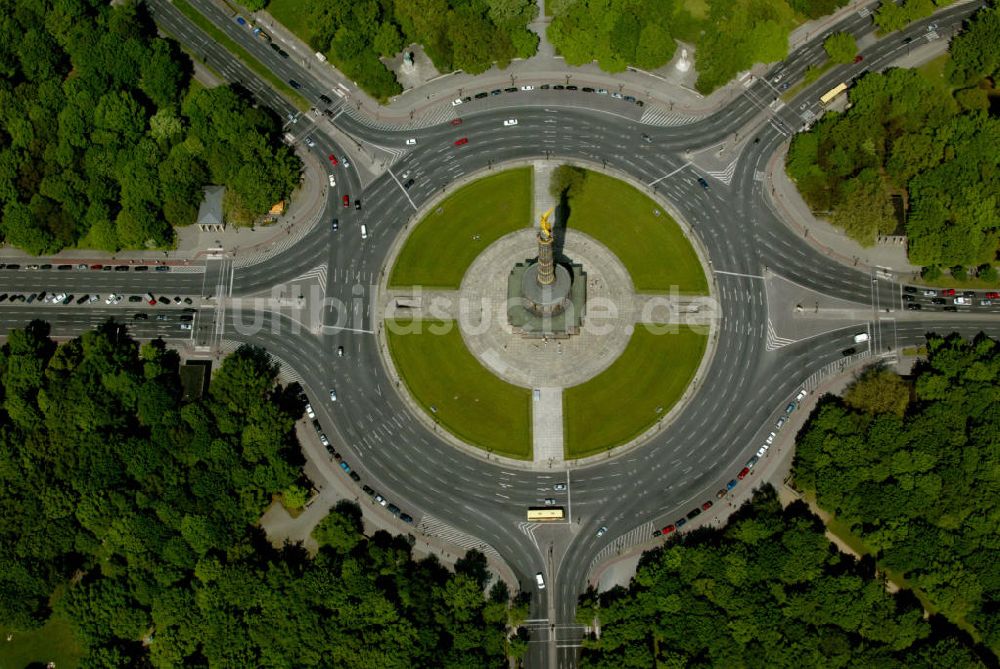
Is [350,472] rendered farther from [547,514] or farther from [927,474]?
[927,474]

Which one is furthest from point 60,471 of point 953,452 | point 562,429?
point 953,452

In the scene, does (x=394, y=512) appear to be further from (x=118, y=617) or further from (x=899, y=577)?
(x=899, y=577)

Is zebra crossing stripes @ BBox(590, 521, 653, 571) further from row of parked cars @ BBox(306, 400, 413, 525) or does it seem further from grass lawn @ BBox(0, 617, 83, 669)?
grass lawn @ BBox(0, 617, 83, 669)

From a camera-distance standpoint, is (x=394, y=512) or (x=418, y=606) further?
(x=394, y=512)

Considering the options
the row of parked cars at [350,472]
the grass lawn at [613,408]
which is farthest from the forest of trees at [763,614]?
the row of parked cars at [350,472]

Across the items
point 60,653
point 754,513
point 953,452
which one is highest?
point 953,452

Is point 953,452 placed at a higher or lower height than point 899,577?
higher

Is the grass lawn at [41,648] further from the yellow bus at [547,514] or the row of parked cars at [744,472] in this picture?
the row of parked cars at [744,472]
